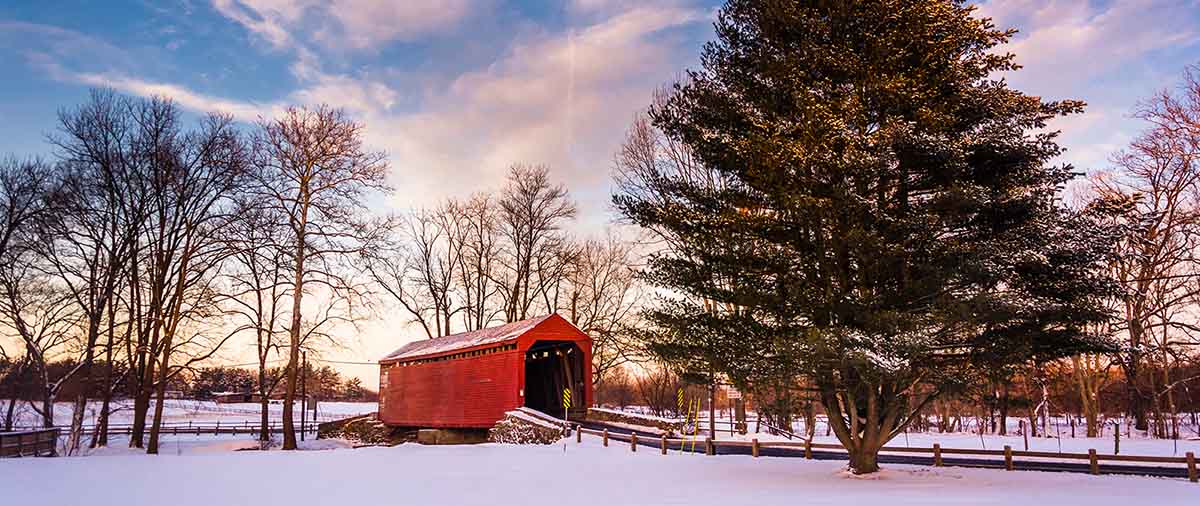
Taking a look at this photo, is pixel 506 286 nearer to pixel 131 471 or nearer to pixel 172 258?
pixel 172 258

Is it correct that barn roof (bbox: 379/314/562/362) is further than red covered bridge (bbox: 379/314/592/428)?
Yes

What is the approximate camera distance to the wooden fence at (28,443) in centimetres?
1766

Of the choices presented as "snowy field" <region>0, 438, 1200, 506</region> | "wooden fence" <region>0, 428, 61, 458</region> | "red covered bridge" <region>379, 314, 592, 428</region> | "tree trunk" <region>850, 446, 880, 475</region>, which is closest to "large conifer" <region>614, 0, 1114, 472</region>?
"tree trunk" <region>850, 446, 880, 475</region>

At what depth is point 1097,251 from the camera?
10938 millimetres

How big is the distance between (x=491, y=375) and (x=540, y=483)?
13739mm

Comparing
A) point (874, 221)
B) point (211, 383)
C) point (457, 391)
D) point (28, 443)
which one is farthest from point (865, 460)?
point (211, 383)

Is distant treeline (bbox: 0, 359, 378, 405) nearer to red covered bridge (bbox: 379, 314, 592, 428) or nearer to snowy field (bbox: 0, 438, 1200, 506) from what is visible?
red covered bridge (bbox: 379, 314, 592, 428)

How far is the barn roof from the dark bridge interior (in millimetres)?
1344

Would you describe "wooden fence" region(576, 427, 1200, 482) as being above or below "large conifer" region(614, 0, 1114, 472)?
below

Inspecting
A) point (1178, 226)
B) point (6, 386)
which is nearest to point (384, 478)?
point (6, 386)

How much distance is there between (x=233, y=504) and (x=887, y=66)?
40.3ft

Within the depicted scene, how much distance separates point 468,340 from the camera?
27734 millimetres

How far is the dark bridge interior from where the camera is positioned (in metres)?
26.7

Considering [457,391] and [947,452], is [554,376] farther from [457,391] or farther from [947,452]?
[947,452]
